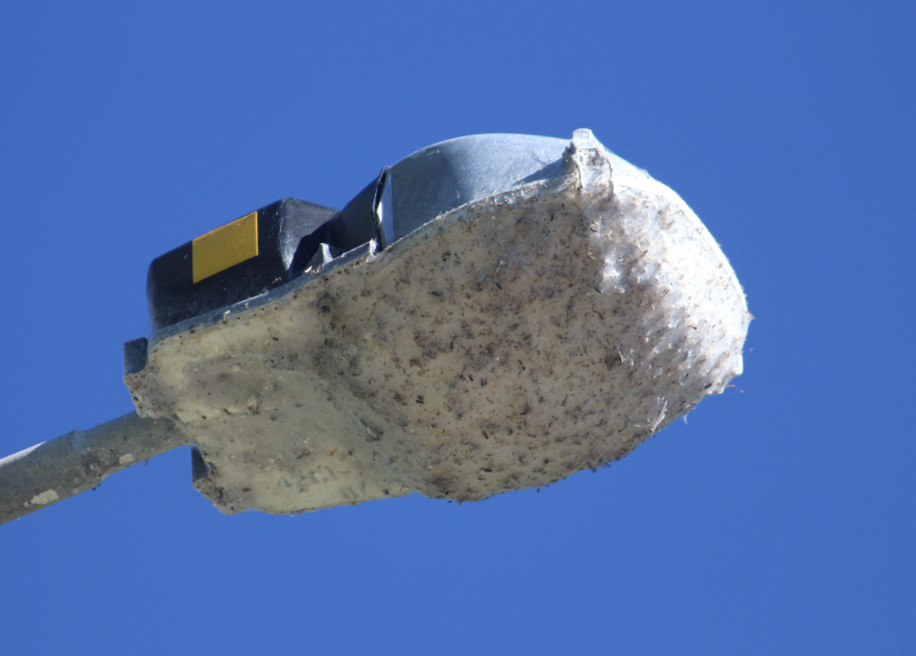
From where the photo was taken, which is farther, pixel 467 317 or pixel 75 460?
pixel 75 460

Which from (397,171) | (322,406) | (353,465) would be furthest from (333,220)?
(353,465)

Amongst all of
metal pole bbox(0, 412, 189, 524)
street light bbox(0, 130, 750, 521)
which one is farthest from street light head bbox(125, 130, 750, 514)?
metal pole bbox(0, 412, 189, 524)

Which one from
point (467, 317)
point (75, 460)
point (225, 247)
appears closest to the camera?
point (467, 317)

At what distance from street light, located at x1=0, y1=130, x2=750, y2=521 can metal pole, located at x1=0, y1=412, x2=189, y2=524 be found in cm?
16

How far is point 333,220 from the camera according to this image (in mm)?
2889

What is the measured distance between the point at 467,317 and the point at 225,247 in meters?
0.73

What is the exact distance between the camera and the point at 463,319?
252 centimetres

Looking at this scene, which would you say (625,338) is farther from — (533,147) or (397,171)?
(397,171)

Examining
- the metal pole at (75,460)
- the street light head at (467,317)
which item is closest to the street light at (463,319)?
the street light head at (467,317)

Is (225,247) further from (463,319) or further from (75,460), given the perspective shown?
(75,460)

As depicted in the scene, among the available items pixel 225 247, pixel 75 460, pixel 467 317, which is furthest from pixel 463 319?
pixel 75 460

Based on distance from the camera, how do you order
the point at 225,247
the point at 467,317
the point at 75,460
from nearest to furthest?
the point at 467,317
the point at 225,247
the point at 75,460

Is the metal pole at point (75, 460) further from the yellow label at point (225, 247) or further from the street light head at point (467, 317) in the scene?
the yellow label at point (225, 247)

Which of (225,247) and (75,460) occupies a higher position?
(225,247)
